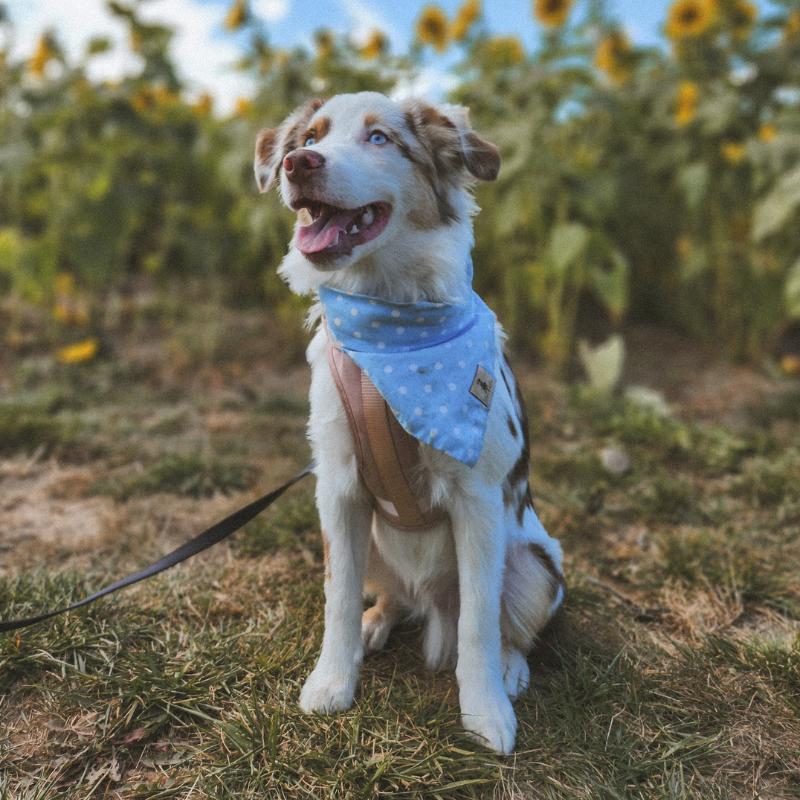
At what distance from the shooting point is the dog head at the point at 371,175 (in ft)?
6.28

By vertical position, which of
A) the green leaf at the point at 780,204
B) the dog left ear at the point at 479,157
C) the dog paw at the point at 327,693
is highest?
the dog left ear at the point at 479,157

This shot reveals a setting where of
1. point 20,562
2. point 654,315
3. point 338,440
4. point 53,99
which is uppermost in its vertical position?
point 53,99

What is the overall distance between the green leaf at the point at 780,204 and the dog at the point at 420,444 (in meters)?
2.99

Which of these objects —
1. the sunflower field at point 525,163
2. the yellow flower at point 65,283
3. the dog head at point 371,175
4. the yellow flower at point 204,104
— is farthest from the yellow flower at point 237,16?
the dog head at point 371,175

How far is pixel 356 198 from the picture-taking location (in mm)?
1928

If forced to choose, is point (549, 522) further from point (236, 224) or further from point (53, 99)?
point (53, 99)

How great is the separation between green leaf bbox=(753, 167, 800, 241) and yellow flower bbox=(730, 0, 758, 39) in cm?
147

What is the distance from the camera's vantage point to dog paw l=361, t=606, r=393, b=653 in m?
2.48

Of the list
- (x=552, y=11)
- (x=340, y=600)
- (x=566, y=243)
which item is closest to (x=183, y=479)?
(x=340, y=600)

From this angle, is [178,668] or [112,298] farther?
[112,298]

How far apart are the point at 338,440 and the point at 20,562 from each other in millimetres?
1635

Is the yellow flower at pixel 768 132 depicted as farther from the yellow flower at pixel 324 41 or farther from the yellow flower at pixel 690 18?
the yellow flower at pixel 324 41

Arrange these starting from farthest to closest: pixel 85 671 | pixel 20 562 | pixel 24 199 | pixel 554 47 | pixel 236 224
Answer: pixel 24 199 → pixel 236 224 → pixel 554 47 → pixel 20 562 → pixel 85 671

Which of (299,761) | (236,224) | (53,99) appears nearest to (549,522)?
(299,761)
